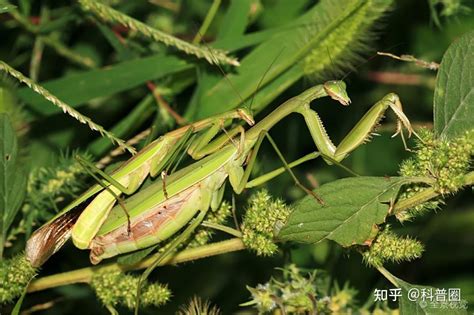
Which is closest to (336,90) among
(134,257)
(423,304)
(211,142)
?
(211,142)

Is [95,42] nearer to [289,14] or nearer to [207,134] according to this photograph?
[289,14]

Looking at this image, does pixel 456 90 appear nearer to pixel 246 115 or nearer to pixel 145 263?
pixel 246 115

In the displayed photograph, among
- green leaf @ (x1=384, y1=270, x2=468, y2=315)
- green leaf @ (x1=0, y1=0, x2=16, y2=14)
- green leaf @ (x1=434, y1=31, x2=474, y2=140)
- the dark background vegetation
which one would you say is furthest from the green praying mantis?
the dark background vegetation

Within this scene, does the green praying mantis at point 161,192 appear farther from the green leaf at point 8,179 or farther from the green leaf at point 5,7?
the green leaf at point 5,7

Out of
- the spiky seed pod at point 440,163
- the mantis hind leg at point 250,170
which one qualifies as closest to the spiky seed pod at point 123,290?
the mantis hind leg at point 250,170

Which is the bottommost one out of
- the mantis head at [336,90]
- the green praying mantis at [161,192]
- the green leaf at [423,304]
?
the green leaf at [423,304]

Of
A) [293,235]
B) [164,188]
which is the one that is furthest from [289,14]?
[293,235]
